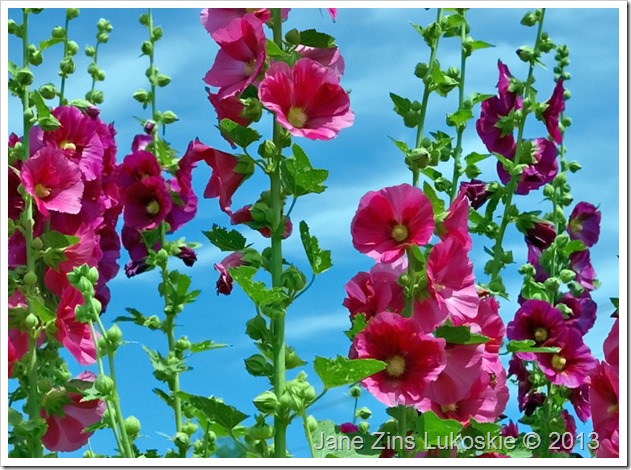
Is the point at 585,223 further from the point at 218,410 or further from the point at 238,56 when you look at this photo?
the point at 218,410

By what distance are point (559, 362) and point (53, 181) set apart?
187 cm

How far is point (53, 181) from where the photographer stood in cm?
268

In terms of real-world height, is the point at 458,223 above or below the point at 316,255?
above

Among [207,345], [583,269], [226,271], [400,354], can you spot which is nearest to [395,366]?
[400,354]

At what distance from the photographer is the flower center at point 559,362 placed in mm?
3422

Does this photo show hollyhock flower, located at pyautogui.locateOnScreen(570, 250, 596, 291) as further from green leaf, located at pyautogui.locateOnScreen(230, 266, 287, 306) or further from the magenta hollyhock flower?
green leaf, located at pyautogui.locateOnScreen(230, 266, 287, 306)

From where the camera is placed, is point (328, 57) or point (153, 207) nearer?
point (328, 57)

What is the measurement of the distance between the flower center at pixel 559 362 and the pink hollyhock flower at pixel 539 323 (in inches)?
3.8

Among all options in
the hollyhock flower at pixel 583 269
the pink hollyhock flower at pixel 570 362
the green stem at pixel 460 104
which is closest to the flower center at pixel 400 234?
the green stem at pixel 460 104

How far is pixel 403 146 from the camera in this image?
7.05 feet

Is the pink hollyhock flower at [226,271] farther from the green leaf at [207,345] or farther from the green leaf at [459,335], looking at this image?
the green leaf at [459,335]

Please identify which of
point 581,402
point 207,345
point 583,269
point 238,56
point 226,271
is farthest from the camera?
point 583,269

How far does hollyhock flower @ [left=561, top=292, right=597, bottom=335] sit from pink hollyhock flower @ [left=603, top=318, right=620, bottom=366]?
1.81 metres
